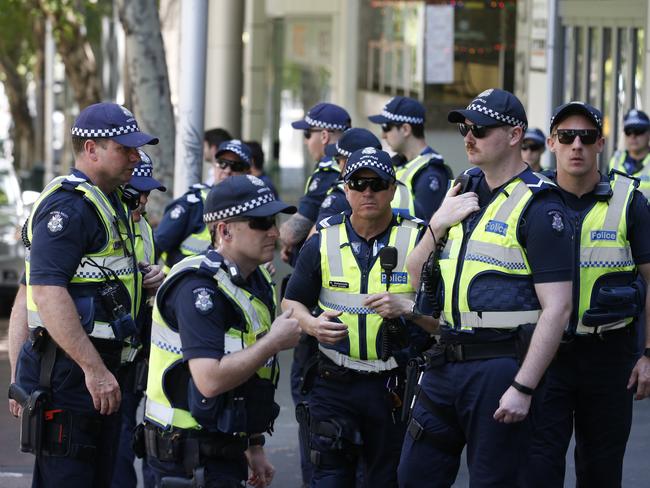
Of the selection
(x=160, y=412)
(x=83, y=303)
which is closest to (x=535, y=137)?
(x=83, y=303)

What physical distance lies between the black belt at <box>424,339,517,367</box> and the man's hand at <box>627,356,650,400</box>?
1166 millimetres

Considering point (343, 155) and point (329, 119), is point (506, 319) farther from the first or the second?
point (329, 119)

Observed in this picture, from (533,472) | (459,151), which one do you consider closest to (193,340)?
(533,472)

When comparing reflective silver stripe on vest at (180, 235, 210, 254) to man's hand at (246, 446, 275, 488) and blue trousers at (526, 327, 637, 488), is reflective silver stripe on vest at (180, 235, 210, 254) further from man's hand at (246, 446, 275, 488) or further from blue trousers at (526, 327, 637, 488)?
man's hand at (246, 446, 275, 488)

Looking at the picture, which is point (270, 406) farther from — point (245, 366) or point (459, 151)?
point (459, 151)

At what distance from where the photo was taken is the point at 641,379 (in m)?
6.08

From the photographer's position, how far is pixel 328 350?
602 cm

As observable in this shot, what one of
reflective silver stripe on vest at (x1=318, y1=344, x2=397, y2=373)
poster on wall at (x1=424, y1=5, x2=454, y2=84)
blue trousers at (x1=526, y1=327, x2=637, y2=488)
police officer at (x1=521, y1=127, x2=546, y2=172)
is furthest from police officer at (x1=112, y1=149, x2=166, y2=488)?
poster on wall at (x1=424, y1=5, x2=454, y2=84)

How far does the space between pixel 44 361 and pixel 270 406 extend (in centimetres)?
108

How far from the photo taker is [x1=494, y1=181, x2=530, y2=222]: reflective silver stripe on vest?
5172mm

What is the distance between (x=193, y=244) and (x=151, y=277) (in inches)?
84.3

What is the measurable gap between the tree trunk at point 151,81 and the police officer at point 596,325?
6785mm

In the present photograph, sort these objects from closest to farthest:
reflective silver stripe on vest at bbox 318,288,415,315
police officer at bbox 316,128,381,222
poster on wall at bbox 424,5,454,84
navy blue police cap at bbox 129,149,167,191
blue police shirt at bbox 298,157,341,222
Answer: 1. reflective silver stripe on vest at bbox 318,288,415,315
2. navy blue police cap at bbox 129,149,167,191
3. police officer at bbox 316,128,381,222
4. blue police shirt at bbox 298,157,341,222
5. poster on wall at bbox 424,5,454,84

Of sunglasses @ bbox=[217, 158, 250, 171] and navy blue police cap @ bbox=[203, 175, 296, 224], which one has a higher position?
navy blue police cap @ bbox=[203, 175, 296, 224]
